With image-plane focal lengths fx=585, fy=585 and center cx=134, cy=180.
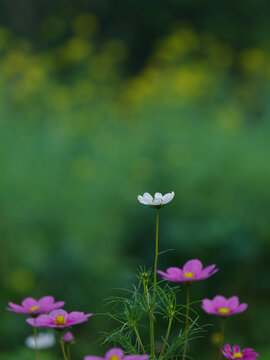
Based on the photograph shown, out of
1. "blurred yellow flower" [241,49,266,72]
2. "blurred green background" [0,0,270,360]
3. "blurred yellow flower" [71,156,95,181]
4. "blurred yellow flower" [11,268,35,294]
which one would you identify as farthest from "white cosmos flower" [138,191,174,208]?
"blurred yellow flower" [241,49,266,72]

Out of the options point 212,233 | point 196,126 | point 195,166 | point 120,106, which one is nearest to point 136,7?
point 120,106

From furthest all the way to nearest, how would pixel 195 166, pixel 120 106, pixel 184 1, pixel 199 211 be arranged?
1. pixel 184 1
2. pixel 120 106
3. pixel 195 166
4. pixel 199 211

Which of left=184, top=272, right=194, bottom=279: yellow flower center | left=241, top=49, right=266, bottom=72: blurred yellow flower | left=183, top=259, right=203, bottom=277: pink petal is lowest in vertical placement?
left=184, top=272, right=194, bottom=279: yellow flower center

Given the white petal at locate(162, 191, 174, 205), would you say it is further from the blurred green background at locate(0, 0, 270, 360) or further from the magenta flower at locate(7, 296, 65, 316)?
the blurred green background at locate(0, 0, 270, 360)

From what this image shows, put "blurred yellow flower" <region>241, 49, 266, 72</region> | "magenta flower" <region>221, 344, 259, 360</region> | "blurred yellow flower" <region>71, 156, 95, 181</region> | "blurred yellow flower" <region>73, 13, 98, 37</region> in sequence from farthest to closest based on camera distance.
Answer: "blurred yellow flower" <region>73, 13, 98, 37</region> < "blurred yellow flower" <region>241, 49, 266, 72</region> < "blurred yellow flower" <region>71, 156, 95, 181</region> < "magenta flower" <region>221, 344, 259, 360</region>

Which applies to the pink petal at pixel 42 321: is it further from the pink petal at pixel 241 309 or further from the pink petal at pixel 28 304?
the pink petal at pixel 241 309

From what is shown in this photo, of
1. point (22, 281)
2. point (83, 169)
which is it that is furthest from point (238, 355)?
point (83, 169)

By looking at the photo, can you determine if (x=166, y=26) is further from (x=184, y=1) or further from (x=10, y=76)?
(x=10, y=76)
